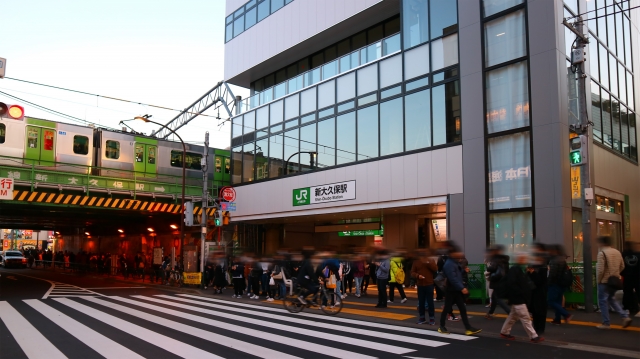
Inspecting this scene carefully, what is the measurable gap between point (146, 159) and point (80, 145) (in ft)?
12.4

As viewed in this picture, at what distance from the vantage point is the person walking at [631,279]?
12.0 m

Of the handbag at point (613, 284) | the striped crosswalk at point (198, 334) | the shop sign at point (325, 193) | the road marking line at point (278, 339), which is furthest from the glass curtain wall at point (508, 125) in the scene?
A: the road marking line at point (278, 339)

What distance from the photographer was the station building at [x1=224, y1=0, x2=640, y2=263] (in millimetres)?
16938

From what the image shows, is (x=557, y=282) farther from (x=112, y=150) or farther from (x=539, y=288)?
(x=112, y=150)

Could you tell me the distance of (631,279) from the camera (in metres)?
12.0

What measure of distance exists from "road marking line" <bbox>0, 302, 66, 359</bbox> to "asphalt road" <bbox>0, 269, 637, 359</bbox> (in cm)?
2

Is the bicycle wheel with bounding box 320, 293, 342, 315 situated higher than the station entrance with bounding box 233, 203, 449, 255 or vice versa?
the station entrance with bounding box 233, 203, 449, 255

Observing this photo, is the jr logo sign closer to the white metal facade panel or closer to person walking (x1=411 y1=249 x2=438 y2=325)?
the white metal facade panel

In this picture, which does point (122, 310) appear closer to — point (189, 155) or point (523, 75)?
point (523, 75)

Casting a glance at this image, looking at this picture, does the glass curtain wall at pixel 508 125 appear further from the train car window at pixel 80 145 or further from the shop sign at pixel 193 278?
the train car window at pixel 80 145

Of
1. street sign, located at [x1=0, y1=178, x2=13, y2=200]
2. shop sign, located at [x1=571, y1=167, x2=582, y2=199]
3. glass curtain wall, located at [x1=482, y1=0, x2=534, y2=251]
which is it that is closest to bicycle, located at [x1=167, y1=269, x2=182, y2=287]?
street sign, located at [x1=0, y1=178, x2=13, y2=200]

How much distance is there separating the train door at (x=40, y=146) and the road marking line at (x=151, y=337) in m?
12.1

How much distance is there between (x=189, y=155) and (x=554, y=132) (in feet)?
72.3

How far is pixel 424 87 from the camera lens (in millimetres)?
20469
